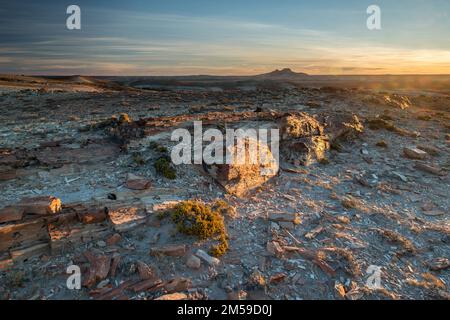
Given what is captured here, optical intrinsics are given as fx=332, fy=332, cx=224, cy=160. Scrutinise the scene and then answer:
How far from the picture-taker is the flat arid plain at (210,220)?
7488 millimetres

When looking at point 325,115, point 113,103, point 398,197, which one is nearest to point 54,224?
point 398,197

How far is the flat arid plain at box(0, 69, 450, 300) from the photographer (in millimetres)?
7488

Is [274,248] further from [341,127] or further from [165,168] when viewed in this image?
[341,127]

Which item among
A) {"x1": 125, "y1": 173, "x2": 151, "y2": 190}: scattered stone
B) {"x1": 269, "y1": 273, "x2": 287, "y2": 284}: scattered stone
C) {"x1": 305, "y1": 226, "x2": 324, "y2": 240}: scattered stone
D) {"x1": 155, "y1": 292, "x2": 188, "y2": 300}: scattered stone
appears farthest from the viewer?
{"x1": 125, "y1": 173, "x2": 151, "y2": 190}: scattered stone

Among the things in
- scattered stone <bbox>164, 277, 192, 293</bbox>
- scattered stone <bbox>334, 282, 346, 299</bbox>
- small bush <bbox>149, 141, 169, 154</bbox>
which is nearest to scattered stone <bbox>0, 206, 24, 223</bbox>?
scattered stone <bbox>164, 277, 192, 293</bbox>

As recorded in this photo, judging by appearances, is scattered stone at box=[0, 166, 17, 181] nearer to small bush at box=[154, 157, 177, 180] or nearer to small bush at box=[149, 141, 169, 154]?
small bush at box=[154, 157, 177, 180]

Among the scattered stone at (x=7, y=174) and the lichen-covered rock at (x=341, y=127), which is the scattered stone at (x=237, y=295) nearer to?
the scattered stone at (x=7, y=174)

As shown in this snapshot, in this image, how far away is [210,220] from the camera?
9094 millimetres

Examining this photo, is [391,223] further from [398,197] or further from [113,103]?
[113,103]

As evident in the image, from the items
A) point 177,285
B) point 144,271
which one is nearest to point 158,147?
point 144,271

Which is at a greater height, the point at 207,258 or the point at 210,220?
the point at 210,220

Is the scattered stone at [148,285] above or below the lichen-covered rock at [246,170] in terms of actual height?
below

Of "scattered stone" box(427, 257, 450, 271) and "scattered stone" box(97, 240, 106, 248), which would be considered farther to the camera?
"scattered stone" box(427, 257, 450, 271)

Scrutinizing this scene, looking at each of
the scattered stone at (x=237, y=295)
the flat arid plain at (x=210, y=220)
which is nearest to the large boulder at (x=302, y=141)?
the flat arid plain at (x=210, y=220)
